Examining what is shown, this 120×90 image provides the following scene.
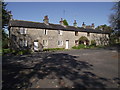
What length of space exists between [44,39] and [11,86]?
2273cm

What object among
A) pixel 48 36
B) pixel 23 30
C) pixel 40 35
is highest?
pixel 23 30

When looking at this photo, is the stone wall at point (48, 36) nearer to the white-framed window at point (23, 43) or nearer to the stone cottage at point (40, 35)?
the stone cottage at point (40, 35)

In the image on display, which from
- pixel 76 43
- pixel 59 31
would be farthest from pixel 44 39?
pixel 76 43

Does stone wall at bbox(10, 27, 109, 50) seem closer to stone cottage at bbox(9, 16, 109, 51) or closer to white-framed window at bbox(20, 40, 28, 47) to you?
stone cottage at bbox(9, 16, 109, 51)

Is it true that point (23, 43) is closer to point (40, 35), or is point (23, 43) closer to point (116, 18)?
point (40, 35)

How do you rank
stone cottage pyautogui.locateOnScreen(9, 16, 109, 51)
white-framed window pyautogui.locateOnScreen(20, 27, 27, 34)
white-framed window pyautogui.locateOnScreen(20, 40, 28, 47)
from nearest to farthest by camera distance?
stone cottage pyautogui.locateOnScreen(9, 16, 109, 51), white-framed window pyautogui.locateOnScreen(20, 40, 28, 47), white-framed window pyautogui.locateOnScreen(20, 27, 27, 34)

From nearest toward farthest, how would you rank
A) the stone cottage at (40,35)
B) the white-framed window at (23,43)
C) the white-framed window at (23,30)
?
the stone cottage at (40,35), the white-framed window at (23,43), the white-framed window at (23,30)

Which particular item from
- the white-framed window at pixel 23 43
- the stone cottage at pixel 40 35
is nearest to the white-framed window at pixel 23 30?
the stone cottage at pixel 40 35

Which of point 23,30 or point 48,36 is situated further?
point 48,36

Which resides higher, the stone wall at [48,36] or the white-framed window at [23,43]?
the stone wall at [48,36]

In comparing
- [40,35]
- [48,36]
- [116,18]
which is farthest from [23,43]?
[116,18]

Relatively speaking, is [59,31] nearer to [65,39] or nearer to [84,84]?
[65,39]

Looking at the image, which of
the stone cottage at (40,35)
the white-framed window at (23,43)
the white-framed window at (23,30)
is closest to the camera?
the stone cottage at (40,35)

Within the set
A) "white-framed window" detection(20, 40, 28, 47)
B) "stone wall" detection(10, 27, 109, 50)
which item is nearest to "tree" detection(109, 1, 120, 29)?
"stone wall" detection(10, 27, 109, 50)
